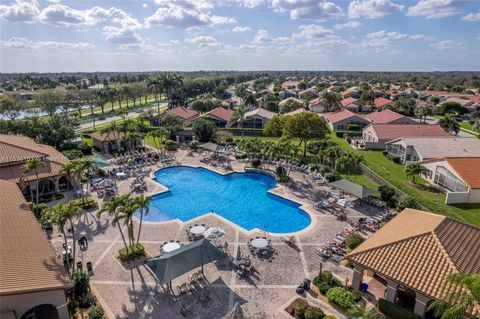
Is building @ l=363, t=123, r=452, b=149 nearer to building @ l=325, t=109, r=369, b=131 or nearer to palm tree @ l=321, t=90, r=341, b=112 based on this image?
building @ l=325, t=109, r=369, b=131

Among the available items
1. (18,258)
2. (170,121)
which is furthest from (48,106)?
(18,258)

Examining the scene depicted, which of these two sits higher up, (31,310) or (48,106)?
(48,106)

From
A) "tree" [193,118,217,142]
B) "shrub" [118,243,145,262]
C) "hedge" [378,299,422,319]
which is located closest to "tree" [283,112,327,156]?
"tree" [193,118,217,142]

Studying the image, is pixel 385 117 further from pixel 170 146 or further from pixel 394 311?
pixel 394 311

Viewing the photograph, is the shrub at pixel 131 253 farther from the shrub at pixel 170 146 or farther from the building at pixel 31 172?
the shrub at pixel 170 146

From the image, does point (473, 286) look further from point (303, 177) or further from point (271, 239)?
point (303, 177)

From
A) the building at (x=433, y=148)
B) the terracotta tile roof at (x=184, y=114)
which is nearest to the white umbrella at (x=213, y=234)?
the building at (x=433, y=148)

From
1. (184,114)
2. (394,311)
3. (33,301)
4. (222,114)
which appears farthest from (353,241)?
(184,114)
